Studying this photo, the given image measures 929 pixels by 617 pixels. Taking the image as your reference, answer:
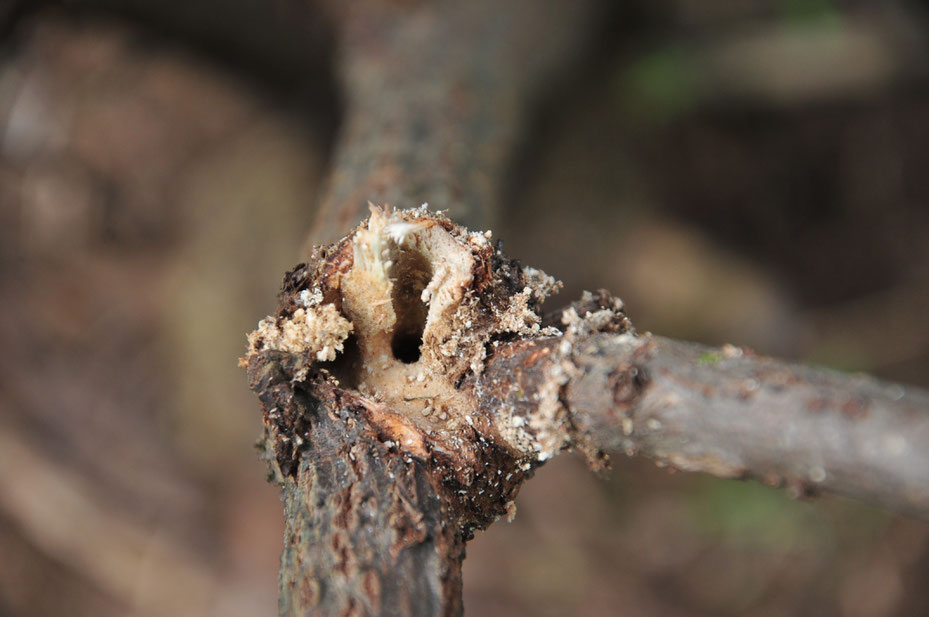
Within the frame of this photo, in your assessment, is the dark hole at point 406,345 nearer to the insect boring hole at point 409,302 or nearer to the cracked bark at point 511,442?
the insect boring hole at point 409,302

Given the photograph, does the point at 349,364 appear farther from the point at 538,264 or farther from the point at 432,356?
the point at 538,264

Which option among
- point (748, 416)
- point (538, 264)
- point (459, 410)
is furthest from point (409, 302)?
point (538, 264)

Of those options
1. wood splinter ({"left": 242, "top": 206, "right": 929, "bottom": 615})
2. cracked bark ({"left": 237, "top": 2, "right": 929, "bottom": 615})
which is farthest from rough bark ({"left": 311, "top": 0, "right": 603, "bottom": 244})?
wood splinter ({"left": 242, "top": 206, "right": 929, "bottom": 615})

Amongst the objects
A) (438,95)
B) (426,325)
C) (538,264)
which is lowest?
(426,325)

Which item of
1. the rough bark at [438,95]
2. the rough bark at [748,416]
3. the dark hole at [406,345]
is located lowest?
the rough bark at [748,416]

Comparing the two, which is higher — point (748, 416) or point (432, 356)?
point (432, 356)

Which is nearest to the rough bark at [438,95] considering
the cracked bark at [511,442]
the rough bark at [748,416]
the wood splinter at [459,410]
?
the cracked bark at [511,442]
